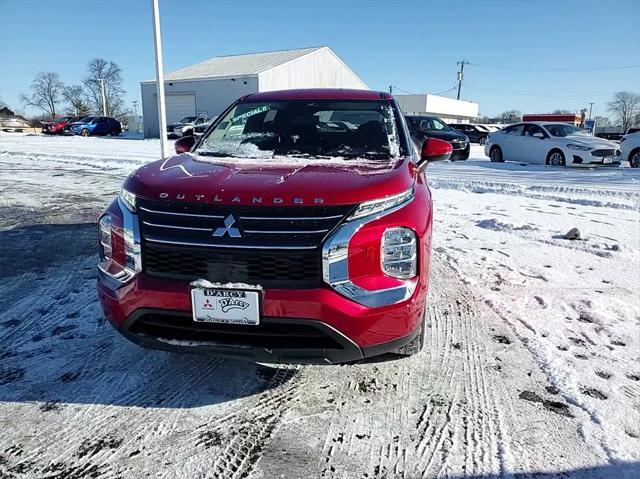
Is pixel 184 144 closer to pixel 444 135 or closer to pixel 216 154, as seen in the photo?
pixel 216 154

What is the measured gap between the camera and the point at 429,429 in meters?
2.16

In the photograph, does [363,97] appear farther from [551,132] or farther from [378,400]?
[551,132]

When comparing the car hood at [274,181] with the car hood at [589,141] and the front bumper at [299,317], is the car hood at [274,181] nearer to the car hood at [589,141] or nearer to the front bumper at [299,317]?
the front bumper at [299,317]

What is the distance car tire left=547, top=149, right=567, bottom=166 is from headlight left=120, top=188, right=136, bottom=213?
13.3m

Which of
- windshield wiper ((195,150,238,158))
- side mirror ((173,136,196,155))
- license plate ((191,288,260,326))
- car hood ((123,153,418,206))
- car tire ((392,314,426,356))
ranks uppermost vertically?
side mirror ((173,136,196,155))

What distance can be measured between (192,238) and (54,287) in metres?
2.36

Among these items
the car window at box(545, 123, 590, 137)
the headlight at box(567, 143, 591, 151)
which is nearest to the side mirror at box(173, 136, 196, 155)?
the headlight at box(567, 143, 591, 151)

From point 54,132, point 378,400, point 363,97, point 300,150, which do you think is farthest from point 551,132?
point 54,132

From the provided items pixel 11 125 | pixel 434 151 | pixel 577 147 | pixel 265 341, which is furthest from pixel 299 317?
pixel 11 125

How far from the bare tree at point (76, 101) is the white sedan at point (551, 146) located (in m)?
73.1

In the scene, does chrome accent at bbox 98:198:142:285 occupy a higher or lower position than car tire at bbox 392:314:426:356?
higher

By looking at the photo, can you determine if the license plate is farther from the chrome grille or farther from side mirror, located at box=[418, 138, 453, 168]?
the chrome grille

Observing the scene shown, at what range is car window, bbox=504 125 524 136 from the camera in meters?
14.3

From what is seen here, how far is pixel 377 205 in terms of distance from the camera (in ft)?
7.02
